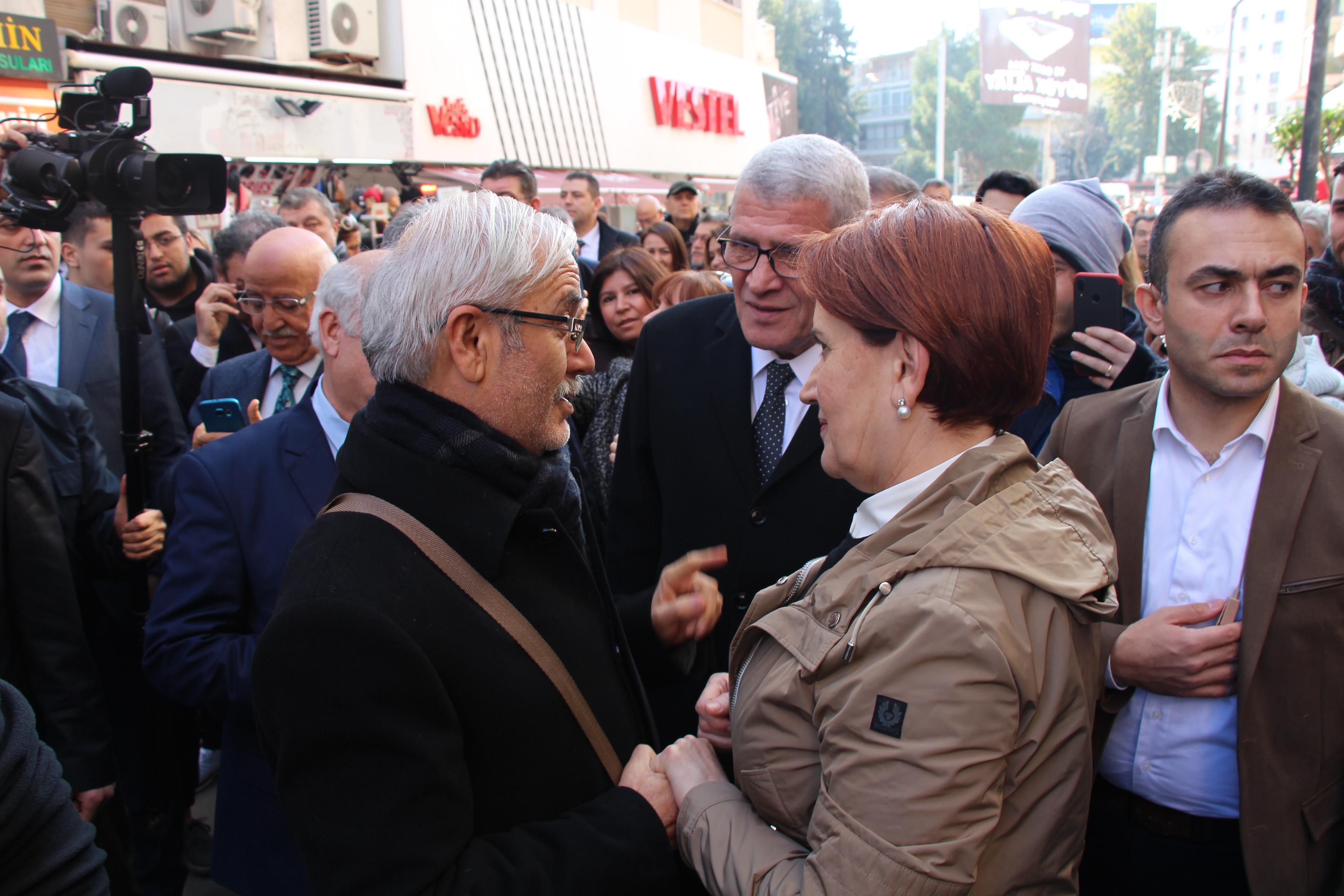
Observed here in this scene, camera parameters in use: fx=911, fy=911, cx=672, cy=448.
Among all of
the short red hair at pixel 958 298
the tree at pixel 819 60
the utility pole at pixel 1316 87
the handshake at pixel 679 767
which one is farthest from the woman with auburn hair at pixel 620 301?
the tree at pixel 819 60

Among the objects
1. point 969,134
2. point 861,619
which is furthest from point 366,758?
point 969,134

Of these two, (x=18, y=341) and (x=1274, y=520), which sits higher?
(x=18, y=341)

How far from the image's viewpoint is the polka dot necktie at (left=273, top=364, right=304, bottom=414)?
3.42m

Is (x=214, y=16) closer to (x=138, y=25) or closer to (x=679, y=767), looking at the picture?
(x=138, y=25)

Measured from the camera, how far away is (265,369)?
3473 mm

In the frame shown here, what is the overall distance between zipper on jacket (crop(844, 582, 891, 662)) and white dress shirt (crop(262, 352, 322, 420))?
8.67 feet

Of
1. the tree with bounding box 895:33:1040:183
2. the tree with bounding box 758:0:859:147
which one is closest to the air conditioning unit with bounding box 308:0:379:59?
the tree with bounding box 758:0:859:147

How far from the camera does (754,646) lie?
5.06ft

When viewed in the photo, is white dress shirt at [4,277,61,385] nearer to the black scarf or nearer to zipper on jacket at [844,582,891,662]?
Answer: the black scarf

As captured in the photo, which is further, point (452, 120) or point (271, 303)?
point (452, 120)

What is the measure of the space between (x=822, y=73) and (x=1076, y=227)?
58640mm

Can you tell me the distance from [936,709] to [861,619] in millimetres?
166

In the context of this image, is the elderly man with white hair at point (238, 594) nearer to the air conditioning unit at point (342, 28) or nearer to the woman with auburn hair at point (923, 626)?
the woman with auburn hair at point (923, 626)

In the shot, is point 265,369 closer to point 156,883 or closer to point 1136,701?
point 156,883
